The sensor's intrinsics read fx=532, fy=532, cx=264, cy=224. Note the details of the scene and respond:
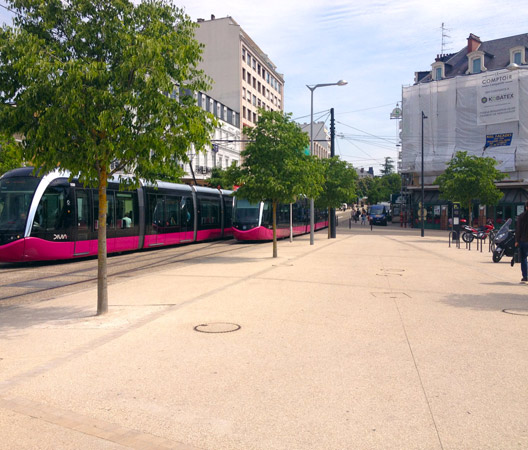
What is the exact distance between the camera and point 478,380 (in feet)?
16.0

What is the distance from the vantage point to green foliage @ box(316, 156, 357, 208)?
102 ft

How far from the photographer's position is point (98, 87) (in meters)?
7.27

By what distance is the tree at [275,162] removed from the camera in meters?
17.8

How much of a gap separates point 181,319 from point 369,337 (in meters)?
2.70

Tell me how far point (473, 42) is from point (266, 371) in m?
53.3

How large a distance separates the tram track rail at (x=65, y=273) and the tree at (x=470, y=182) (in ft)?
61.4

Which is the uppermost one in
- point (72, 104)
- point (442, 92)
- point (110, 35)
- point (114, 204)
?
point (442, 92)

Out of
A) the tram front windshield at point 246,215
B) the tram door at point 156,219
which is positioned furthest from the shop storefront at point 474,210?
the tram door at point 156,219

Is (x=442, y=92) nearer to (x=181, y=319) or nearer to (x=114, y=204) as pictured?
(x=114, y=204)

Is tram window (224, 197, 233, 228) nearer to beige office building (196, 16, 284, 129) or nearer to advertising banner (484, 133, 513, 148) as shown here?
advertising banner (484, 133, 513, 148)

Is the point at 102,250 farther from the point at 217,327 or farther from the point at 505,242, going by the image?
the point at 505,242

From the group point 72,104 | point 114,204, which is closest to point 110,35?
point 72,104

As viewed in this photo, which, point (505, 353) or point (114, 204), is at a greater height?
point (114, 204)

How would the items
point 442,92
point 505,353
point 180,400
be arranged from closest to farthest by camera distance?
point 180,400 → point 505,353 → point 442,92
